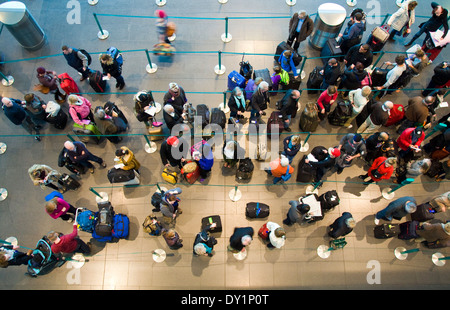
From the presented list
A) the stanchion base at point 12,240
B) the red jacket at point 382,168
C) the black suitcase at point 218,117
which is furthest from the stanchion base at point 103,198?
the red jacket at point 382,168

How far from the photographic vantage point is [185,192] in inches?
349

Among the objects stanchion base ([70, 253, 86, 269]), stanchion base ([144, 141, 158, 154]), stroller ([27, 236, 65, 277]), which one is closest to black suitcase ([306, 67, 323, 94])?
stanchion base ([144, 141, 158, 154])

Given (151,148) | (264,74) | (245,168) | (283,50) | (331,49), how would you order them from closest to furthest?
(245,168)
(151,148)
(264,74)
(283,50)
(331,49)

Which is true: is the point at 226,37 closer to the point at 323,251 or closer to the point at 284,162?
the point at 284,162

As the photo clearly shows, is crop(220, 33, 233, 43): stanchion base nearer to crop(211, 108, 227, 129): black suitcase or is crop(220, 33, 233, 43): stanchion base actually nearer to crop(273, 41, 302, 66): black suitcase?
crop(273, 41, 302, 66): black suitcase

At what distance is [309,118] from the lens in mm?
9016

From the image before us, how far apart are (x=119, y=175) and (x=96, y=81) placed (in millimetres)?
3463

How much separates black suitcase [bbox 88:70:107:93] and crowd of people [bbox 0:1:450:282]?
0.83 ft

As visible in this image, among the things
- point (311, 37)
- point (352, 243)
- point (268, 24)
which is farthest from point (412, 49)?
point (352, 243)

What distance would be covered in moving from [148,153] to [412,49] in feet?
31.8

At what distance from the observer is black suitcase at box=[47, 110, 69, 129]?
29.6ft

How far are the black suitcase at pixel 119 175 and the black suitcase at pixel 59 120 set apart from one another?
2643 millimetres

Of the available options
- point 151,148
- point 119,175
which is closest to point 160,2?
point 151,148

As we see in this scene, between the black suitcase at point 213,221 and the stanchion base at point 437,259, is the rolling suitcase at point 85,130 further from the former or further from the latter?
the stanchion base at point 437,259
